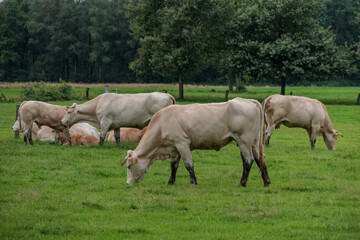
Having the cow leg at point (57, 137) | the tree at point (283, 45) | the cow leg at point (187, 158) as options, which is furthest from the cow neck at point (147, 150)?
the tree at point (283, 45)

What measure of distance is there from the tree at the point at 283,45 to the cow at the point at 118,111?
24591mm

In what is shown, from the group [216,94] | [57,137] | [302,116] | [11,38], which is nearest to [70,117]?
[57,137]

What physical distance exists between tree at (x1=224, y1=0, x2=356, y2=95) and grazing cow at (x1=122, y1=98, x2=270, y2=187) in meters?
30.0

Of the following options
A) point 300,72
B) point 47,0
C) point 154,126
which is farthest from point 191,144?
point 47,0

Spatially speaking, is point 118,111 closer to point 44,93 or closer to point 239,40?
point 44,93

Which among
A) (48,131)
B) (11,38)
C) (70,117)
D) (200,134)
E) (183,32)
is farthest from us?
(11,38)

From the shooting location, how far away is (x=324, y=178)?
11469 millimetres

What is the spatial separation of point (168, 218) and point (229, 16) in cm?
3981

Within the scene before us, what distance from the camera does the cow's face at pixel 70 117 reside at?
16906 millimetres

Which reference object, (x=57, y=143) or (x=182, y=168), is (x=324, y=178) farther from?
(x=57, y=143)

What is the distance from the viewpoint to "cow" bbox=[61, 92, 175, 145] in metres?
17.0

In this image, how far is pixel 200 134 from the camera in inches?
415

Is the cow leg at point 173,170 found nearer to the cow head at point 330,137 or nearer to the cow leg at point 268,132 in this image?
the cow leg at point 268,132

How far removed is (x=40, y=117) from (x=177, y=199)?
30.7 feet
